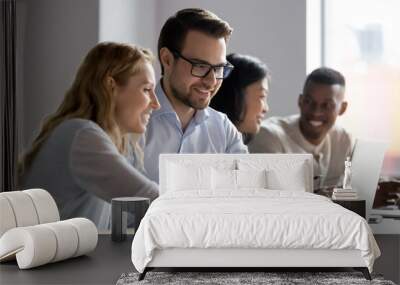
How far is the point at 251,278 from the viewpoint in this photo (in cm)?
501

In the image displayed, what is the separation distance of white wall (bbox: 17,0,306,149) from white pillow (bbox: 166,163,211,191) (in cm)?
98

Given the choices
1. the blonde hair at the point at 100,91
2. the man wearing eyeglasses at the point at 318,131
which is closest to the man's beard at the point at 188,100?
the blonde hair at the point at 100,91

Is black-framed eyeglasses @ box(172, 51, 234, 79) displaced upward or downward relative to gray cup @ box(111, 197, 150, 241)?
upward

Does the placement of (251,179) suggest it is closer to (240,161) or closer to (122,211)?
(240,161)

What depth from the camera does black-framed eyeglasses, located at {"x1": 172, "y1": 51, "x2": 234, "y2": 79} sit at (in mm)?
6879

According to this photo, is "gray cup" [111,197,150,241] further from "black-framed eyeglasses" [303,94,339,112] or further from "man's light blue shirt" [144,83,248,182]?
"black-framed eyeglasses" [303,94,339,112]

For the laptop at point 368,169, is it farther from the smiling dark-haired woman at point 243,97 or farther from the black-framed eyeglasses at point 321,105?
the smiling dark-haired woman at point 243,97

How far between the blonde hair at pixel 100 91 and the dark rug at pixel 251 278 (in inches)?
82.7

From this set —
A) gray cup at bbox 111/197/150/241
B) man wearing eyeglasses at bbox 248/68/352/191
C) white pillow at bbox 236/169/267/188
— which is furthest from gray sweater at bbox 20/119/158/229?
man wearing eyeglasses at bbox 248/68/352/191

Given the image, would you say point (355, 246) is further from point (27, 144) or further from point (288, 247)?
point (27, 144)

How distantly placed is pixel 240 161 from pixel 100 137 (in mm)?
1400

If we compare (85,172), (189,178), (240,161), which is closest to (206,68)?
(240,161)

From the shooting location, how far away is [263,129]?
700cm

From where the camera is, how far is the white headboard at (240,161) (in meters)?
6.84
